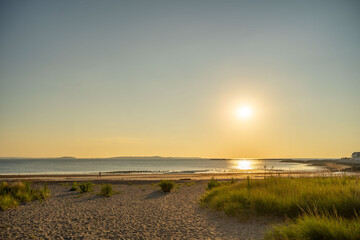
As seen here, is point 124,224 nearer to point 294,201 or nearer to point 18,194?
point 294,201

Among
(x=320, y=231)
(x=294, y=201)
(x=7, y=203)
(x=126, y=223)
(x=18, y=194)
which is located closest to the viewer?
(x=320, y=231)

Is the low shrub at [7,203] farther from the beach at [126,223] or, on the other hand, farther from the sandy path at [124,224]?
the sandy path at [124,224]

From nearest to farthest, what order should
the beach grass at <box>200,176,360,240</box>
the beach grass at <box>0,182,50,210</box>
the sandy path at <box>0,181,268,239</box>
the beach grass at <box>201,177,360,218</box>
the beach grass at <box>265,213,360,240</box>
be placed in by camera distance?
the beach grass at <box>265,213,360,240</box>, the beach grass at <box>200,176,360,240</box>, the sandy path at <box>0,181,268,239</box>, the beach grass at <box>201,177,360,218</box>, the beach grass at <box>0,182,50,210</box>

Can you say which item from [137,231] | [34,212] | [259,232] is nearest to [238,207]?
[259,232]

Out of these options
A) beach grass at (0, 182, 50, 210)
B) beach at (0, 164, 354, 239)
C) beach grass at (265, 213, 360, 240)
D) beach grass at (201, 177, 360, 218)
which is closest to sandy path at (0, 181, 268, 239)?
beach at (0, 164, 354, 239)

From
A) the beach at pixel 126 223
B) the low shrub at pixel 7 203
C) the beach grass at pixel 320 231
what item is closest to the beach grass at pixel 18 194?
the low shrub at pixel 7 203

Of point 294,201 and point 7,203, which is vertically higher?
point 294,201

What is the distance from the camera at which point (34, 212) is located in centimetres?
1336

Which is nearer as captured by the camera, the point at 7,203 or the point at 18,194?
the point at 7,203

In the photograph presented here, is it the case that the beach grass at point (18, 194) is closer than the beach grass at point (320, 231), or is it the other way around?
the beach grass at point (320, 231)

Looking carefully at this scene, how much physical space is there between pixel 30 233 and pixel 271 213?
9482 millimetres

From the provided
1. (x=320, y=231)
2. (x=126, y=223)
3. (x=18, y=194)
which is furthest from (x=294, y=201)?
(x=18, y=194)

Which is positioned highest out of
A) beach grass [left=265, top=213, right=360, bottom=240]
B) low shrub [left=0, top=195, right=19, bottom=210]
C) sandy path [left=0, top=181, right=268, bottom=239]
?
beach grass [left=265, top=213, right=360, bottom=240]

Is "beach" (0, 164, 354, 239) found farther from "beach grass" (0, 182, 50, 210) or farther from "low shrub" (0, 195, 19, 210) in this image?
"beach grass" (0, 182, 50, 210)
